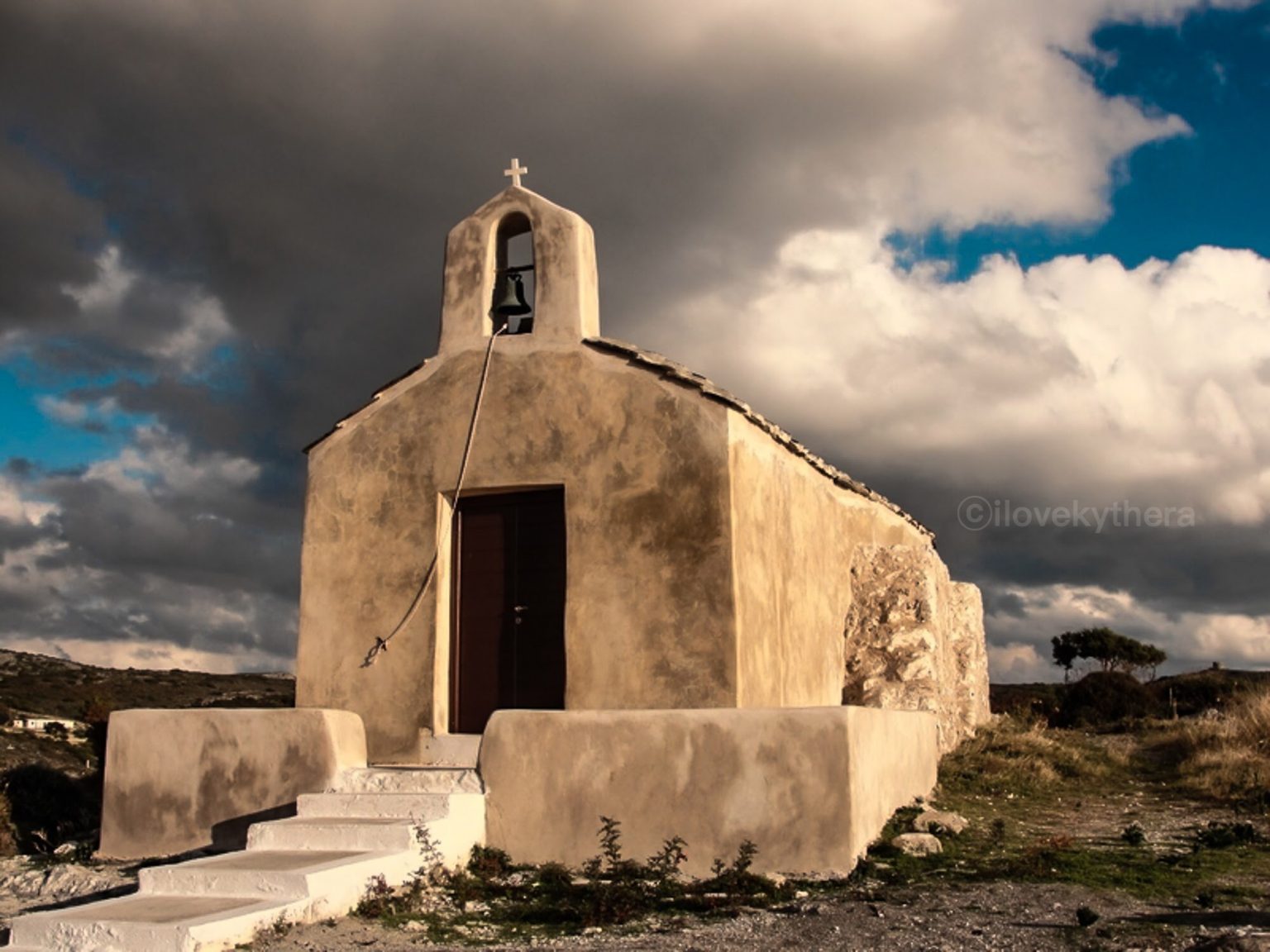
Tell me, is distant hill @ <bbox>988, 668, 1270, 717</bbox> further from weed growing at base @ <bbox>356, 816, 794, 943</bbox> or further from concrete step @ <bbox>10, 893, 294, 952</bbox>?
concrete step @ <bbox>10, 893, 294, 952</bbox>

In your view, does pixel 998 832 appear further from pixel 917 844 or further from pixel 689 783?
pixel 689 783

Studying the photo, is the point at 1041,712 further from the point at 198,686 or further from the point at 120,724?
the point at 198,686

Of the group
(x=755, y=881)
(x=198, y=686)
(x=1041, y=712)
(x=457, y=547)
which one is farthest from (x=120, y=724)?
(x=198, y=686)

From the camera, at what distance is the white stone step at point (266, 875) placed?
7492 millimetres

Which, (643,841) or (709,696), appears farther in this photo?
(709,696)

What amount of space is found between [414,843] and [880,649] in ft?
27.3

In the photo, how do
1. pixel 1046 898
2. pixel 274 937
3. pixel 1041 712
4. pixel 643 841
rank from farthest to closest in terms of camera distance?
pixel 1041 712, pixel 643 841, pixel 1046 898, pixel 274 937

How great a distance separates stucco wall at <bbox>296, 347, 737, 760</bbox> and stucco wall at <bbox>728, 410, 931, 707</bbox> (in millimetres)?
319

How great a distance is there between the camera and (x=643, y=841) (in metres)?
9.12

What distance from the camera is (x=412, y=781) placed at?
9656mm

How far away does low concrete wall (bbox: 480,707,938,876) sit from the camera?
351 inches

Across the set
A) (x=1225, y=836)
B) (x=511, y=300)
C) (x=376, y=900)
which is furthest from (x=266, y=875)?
(x=1225, y=836)

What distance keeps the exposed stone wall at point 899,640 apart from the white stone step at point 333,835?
24.4ft

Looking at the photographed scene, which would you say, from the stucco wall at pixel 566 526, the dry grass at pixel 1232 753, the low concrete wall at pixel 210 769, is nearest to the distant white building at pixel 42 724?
the low concrete wall at pixel 210 769
